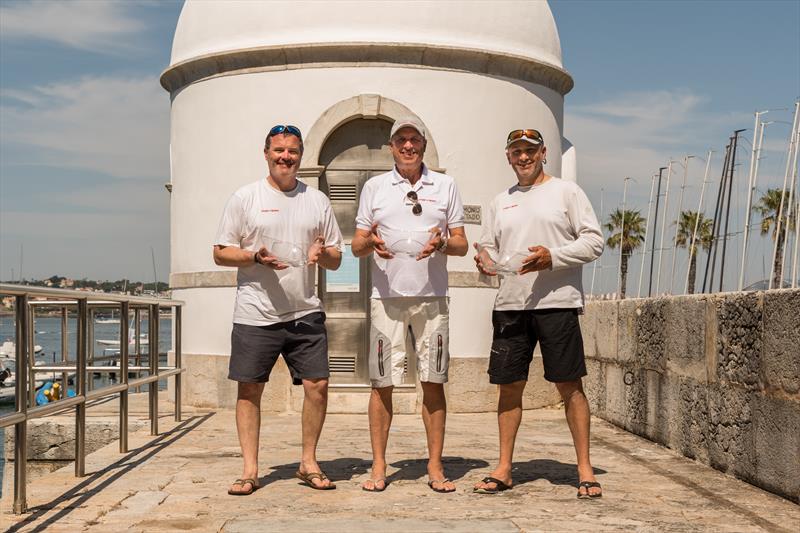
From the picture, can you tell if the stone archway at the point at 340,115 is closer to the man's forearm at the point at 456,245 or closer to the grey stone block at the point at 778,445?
the man's forearm at the point at 456,245

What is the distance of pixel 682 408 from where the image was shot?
6.97 metres

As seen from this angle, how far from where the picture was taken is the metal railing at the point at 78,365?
15.8 feet

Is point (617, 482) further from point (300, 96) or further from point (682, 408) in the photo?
point (300, 96)

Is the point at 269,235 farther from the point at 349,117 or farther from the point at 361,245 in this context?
the point at 349,117

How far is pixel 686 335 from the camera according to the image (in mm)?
6891

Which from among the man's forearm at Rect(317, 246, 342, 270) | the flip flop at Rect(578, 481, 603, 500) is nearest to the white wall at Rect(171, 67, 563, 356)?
the man's forearm at Rect(317, 246, 342, 270)

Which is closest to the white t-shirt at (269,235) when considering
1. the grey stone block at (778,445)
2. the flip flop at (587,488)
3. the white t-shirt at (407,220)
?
the white t-shirt at (407,220)

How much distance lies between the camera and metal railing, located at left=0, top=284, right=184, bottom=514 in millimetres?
4801

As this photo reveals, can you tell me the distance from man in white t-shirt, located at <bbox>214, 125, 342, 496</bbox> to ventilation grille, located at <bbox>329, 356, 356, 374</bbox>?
170 inches

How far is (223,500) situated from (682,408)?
3247mm

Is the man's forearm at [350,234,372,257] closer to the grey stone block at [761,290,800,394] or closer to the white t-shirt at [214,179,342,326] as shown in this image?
the white t-shirt at [214,179,342,326]

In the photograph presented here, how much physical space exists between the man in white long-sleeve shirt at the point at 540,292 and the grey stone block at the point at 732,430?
99cm

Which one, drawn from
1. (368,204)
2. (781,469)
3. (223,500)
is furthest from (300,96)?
(781,469)

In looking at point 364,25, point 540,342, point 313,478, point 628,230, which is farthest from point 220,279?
point 628,230
